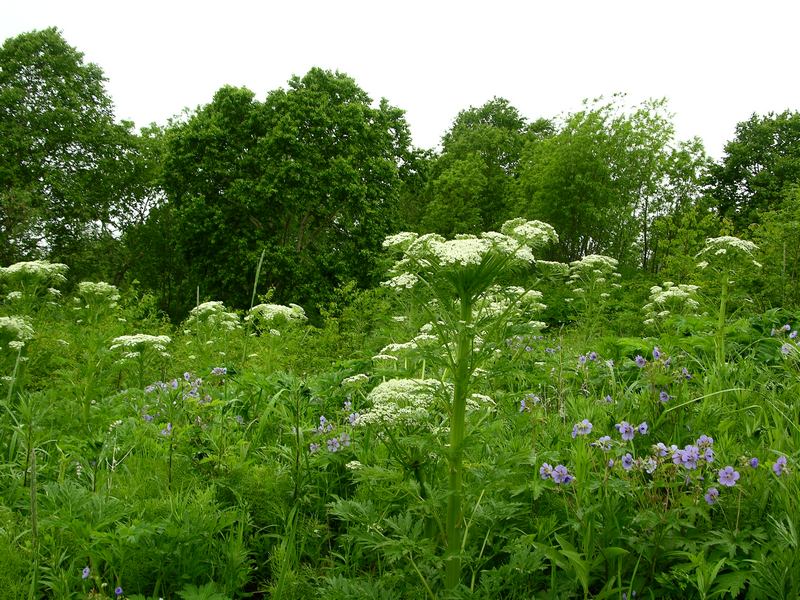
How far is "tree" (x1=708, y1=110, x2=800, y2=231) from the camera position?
2552 centimetres

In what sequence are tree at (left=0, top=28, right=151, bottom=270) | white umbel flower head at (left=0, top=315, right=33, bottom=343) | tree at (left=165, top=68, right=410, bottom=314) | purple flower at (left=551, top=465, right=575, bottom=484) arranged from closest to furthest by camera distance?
purple flower at (left=551, top=465, right=575, bottom=484) < white umbel flower head at (left=0, top=315, right=33, bottom=343) < tree at (left=165, top=68, right=410, bottom=314) < tree at (left=0, top=28, right=151, bottom=270)

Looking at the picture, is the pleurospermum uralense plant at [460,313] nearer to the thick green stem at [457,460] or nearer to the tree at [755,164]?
the thick green stem at [457,460]

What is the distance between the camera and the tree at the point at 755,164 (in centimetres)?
2552

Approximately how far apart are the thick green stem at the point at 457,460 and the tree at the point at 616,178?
2030 centimetres

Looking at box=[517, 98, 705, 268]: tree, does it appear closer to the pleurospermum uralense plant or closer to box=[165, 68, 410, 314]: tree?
box=[165, 68, 410, 314]: tree

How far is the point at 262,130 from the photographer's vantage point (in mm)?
20875

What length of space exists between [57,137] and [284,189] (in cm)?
1101

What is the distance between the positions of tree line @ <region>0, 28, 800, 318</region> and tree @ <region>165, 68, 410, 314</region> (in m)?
0.06

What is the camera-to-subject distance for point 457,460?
1920 mm

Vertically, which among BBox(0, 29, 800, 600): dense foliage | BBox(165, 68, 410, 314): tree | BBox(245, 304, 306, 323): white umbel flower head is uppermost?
BBox(165, 68, 410, 314): tree

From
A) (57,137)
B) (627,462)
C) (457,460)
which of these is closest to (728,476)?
(627,462)

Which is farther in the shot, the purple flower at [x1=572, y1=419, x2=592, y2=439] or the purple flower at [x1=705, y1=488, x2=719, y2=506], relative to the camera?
the purple flower at [x1=572, y1=419, x2=592, y2=439]

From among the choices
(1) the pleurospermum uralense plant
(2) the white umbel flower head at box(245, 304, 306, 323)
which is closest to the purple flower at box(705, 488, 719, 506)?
(1) the pleurospermum uralense plant

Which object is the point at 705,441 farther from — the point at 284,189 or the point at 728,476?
the point at 284,189
